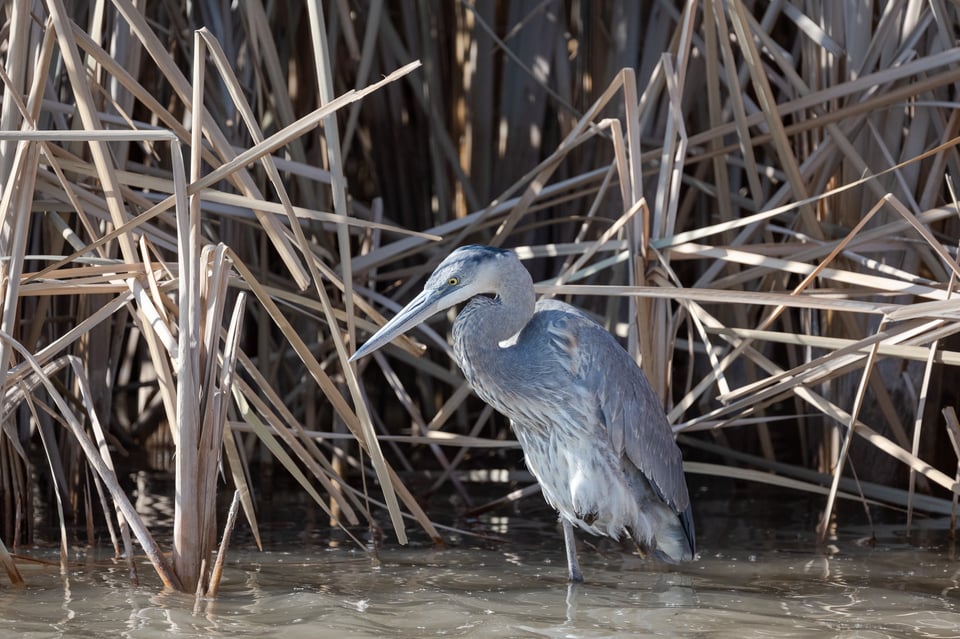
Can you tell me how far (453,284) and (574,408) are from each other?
62cm

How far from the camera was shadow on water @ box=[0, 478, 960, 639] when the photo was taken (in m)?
3.15

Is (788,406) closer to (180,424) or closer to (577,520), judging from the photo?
(577,520)

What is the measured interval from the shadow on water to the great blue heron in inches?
7.7

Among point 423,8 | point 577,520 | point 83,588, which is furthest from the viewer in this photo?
point 423,8

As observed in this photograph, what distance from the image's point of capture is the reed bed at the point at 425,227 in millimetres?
3236

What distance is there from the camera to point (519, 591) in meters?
3.64

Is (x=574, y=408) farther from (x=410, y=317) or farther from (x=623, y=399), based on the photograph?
(x=410, y=317)

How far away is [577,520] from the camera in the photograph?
3883mm

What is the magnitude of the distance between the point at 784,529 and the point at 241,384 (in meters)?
2.24

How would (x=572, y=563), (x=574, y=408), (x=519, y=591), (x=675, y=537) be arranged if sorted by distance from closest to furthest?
(x=519, y=591)
(x=572, y=563)
(x=574, y=408)
(x=675, y=537)

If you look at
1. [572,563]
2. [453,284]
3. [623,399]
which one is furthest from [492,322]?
[572,563]

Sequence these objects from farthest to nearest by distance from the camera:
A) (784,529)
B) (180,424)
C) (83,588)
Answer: (784,529) < (83,588) < (180,424)

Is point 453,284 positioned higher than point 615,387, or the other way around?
point 453,284

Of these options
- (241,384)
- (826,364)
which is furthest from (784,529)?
(241,384)
